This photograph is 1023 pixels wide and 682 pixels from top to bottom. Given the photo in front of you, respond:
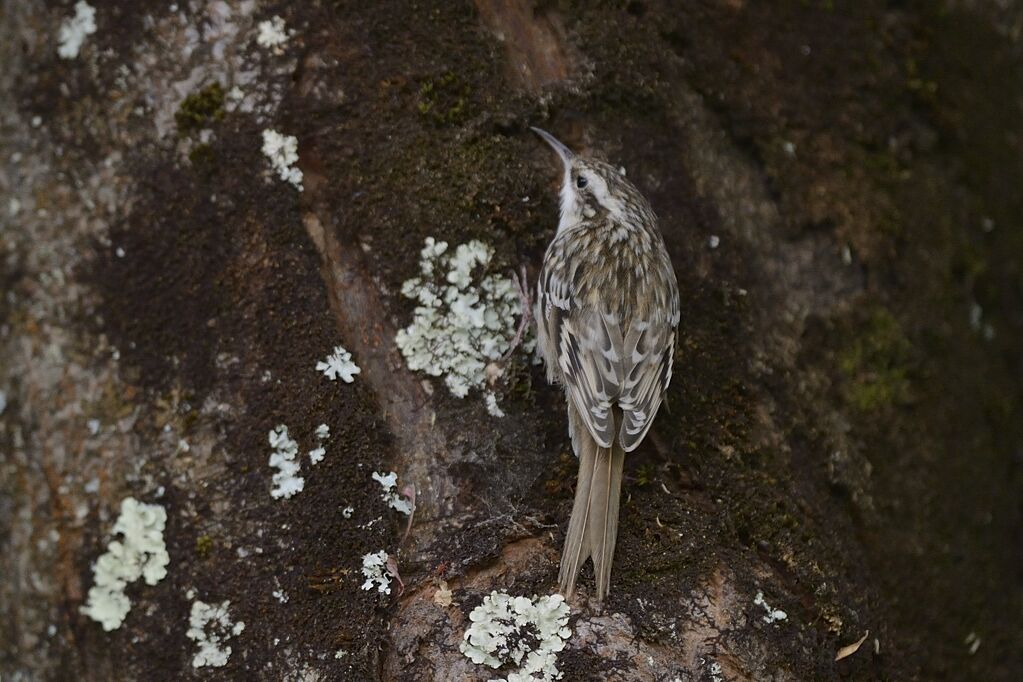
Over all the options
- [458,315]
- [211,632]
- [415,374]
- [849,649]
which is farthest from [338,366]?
[849,649]

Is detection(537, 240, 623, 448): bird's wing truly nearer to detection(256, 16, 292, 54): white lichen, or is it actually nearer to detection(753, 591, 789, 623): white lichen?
detection(753, 591, 789, 623): white lichen

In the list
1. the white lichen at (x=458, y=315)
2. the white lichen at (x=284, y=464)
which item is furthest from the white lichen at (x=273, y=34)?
the white lichen at (x=284, y=464)

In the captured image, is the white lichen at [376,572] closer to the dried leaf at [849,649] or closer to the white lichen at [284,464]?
the white lichen at [284,464]

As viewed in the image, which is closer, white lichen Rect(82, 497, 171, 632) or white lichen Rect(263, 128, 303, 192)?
white lichen Rect(82, 497, 171, 632)

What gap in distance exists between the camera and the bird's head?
106 inches

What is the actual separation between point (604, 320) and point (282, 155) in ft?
3.10

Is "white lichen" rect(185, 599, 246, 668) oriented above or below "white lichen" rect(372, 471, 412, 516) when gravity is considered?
below

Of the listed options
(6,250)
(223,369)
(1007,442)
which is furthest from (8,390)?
(1007,442)

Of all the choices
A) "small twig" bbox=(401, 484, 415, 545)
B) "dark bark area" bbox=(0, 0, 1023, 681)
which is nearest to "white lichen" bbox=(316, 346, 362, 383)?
"dark bark area" bbox=(0, 0, 1023, 681)

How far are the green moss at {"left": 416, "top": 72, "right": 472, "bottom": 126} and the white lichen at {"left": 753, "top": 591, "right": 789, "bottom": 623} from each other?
126cm

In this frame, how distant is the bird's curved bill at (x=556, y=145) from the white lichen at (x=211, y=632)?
1.27 meters

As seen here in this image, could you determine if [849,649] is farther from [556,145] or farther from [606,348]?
[556,145]

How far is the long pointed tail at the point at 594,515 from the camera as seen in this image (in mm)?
2180

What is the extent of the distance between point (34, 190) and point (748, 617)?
182 cm
